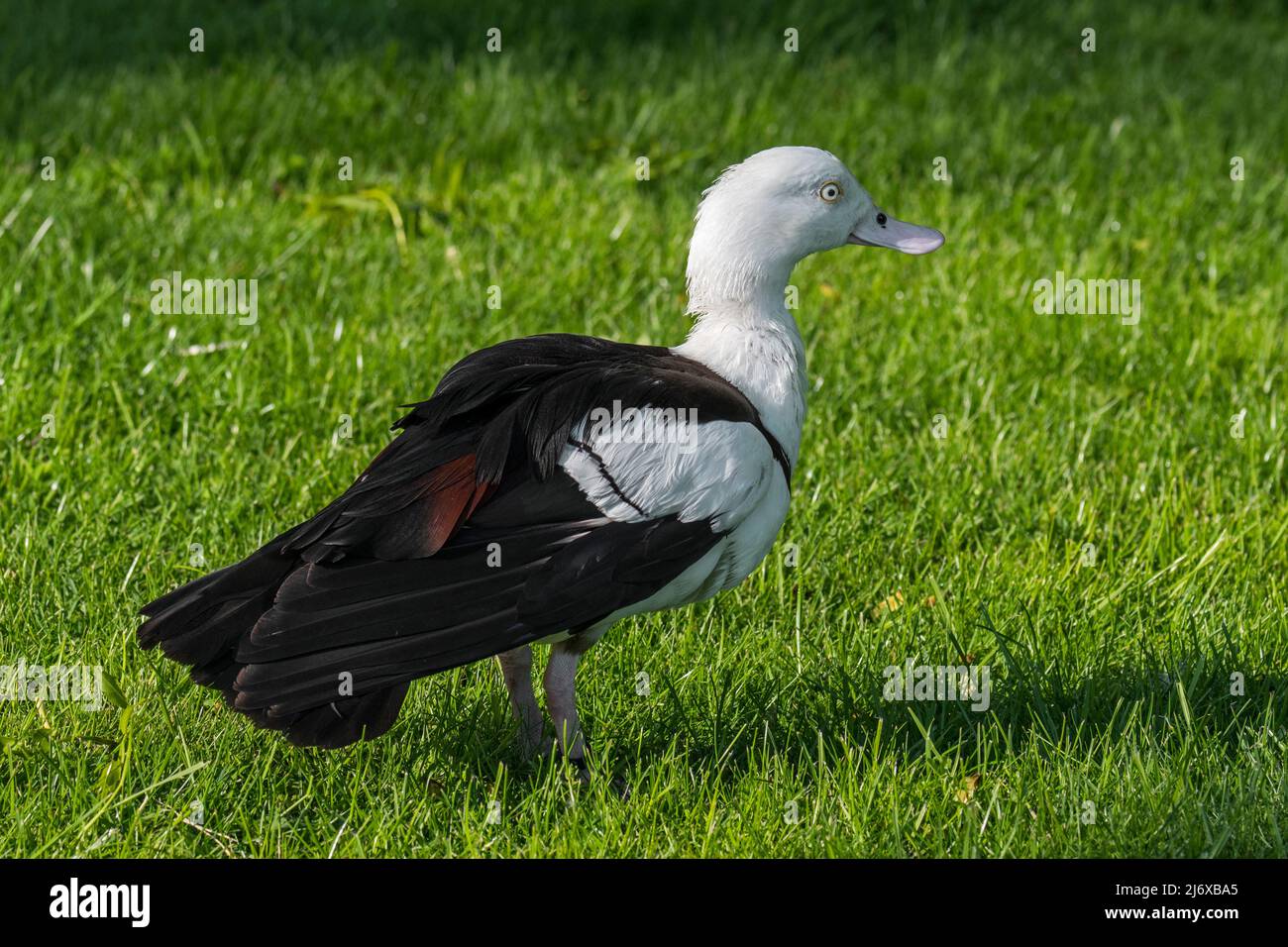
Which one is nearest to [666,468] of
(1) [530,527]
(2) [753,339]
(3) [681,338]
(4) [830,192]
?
(1) [530,527]

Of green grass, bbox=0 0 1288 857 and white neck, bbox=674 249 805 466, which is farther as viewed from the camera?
white neck, bbox=674 249 805 466

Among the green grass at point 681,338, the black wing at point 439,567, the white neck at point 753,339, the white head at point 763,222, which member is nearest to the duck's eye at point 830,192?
the white head at point 763,222

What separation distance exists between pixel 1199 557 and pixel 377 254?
349 centimetres

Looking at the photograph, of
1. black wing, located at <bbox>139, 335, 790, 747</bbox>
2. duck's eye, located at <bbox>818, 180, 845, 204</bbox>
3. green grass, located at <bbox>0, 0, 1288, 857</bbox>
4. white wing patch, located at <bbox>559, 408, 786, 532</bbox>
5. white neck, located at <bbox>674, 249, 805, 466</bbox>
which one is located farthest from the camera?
duck's eye, located at <bbox>818, 180, 845, 204</bbox>

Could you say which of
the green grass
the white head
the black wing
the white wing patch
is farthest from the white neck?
the green grass

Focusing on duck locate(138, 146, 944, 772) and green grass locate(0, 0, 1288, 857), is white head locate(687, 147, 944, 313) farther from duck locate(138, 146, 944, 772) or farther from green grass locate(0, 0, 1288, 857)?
green grass locate(0, 0, 1288, 857)

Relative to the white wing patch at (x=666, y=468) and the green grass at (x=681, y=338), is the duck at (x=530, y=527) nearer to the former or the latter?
the white wing patch at (x=666, y=468)

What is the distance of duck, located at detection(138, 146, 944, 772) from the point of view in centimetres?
326

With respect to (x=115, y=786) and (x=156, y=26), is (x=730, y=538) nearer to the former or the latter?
(x=115, y=786)

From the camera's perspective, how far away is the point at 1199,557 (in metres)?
4.80

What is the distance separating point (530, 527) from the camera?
341cm

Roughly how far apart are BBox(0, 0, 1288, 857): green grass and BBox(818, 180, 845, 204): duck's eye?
3.87ft

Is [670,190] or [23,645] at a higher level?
[670,190]
